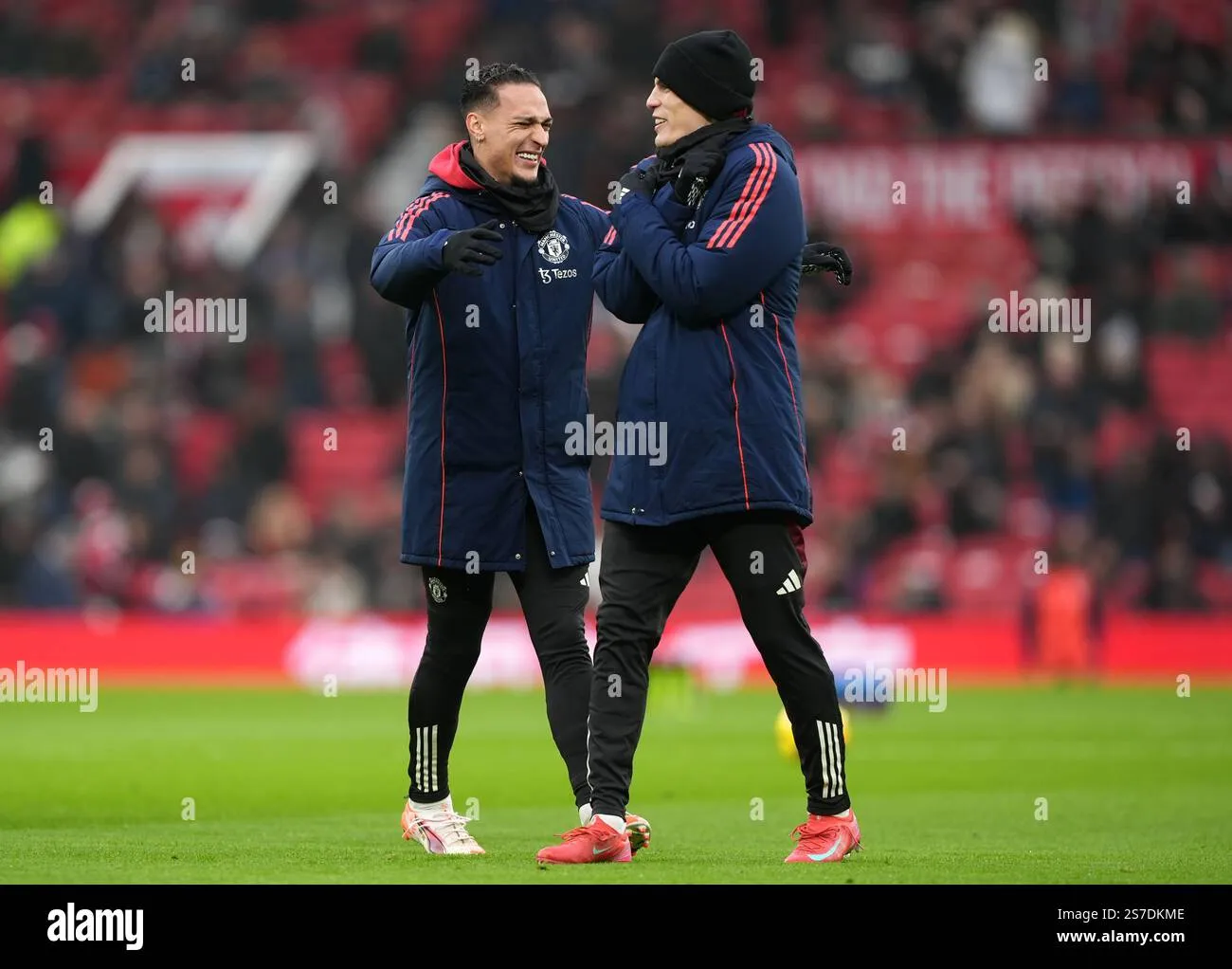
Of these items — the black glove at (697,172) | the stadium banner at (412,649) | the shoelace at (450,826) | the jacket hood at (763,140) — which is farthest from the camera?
the stadium banner at (412,649)

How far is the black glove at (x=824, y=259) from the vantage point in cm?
760

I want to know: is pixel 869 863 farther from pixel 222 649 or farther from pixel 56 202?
pixel 56 202

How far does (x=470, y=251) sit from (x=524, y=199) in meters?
0.76

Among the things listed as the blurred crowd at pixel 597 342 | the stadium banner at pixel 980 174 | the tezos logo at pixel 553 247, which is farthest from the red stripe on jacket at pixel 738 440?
the stadium banner at pixel 980 174

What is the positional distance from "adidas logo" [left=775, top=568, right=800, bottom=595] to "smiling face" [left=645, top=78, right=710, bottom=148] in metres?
1.52

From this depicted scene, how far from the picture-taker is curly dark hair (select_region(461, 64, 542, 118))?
25.9 feet

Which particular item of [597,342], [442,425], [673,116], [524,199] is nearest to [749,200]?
[673,116]

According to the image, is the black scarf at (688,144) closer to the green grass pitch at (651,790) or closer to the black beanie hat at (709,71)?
the black beanie hat at (709,71)

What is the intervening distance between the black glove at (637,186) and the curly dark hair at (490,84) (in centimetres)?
69

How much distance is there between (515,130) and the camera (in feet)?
25.9

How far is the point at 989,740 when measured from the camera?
14945 millimetres

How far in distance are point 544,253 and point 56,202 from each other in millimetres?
20070

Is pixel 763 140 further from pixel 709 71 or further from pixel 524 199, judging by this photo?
pixel 524 199

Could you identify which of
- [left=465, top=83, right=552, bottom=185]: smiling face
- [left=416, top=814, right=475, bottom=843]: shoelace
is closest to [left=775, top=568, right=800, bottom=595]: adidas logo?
[left=416, top=814, right=475, bottom=843]: shoelace
